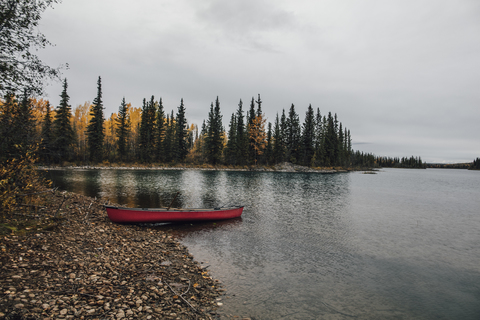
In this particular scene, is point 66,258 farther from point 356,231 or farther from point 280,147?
point 280,147

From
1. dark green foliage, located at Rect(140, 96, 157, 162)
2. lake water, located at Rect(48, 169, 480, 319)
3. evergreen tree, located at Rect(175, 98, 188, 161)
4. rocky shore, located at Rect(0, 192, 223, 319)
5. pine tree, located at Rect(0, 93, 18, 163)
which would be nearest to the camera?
rocky shore, located at Rect(0, 192, 223, 319)

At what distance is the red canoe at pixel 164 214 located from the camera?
47.4 ft

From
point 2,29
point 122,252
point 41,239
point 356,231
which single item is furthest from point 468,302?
point 2,29

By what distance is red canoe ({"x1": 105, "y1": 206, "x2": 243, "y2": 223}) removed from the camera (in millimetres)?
14461

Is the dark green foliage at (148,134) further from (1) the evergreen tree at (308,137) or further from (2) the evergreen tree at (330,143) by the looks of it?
(2) the evergreen tree at (330,143)

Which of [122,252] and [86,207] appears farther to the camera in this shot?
[86,207]

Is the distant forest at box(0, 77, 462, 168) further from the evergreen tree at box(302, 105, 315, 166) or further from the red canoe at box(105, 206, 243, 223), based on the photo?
the red canoe at box(105, 206, 243, 223)

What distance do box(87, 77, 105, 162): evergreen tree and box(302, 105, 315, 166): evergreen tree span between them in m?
64.9

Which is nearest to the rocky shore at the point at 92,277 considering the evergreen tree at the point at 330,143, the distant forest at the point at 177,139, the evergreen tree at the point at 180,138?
the distant forest at the point at 177,139

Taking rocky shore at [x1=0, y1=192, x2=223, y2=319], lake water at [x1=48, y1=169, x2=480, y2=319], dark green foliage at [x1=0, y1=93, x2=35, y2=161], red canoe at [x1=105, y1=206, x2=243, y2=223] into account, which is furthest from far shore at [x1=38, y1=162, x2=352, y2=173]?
rocky shore at [x1=0, y1=192, x2=223, y2=319]

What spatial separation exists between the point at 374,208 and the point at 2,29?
30.1 metres

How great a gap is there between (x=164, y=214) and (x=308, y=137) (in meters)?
77.5

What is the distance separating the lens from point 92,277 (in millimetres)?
7047

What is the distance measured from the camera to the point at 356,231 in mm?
16797
